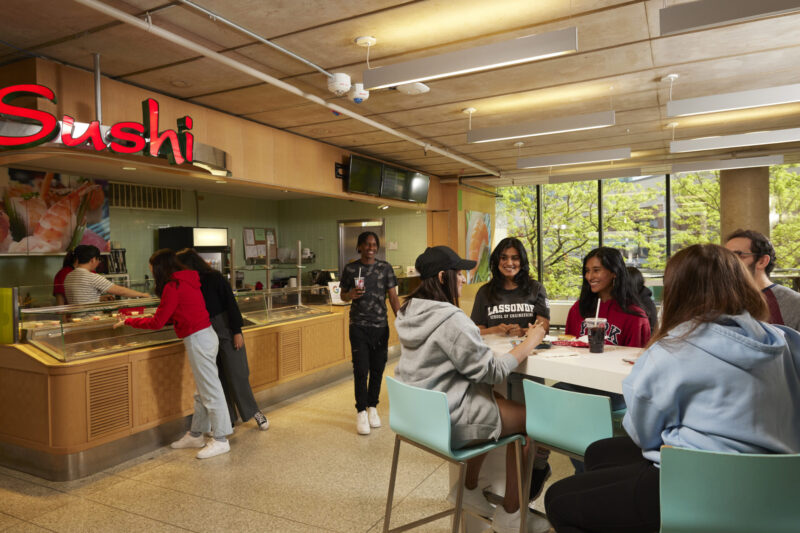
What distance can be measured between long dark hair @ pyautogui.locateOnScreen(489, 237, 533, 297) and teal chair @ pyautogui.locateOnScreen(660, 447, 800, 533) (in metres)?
2.20

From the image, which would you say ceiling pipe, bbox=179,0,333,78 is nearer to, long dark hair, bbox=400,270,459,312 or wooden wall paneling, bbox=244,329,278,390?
long dark hair, bbox=400,270,459,312

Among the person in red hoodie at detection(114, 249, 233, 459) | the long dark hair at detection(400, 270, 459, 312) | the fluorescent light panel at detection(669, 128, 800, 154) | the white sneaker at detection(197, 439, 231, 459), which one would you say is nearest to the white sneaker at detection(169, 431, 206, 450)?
the person in red hoodie at detection(114, 249, 233, 459)

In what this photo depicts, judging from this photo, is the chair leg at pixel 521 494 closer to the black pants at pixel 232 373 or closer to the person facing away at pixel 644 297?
the person facing away at pixel 644 297

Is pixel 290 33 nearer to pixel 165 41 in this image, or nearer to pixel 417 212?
pixel 165 41

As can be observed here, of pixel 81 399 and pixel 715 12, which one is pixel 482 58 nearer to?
pixel 715 12

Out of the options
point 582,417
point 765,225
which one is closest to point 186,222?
point 582,417

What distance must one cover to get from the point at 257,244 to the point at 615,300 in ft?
22.2

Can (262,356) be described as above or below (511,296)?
below

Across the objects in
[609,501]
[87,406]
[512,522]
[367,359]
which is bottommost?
[512,522]

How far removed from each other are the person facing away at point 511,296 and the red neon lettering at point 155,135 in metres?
2.63

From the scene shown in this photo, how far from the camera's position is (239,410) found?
14.5 ft

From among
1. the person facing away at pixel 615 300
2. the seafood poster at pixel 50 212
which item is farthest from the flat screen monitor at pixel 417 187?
the person facing away at pixel 615 300

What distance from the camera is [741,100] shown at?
4199 millimetres

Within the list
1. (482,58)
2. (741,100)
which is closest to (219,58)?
(482,58)
